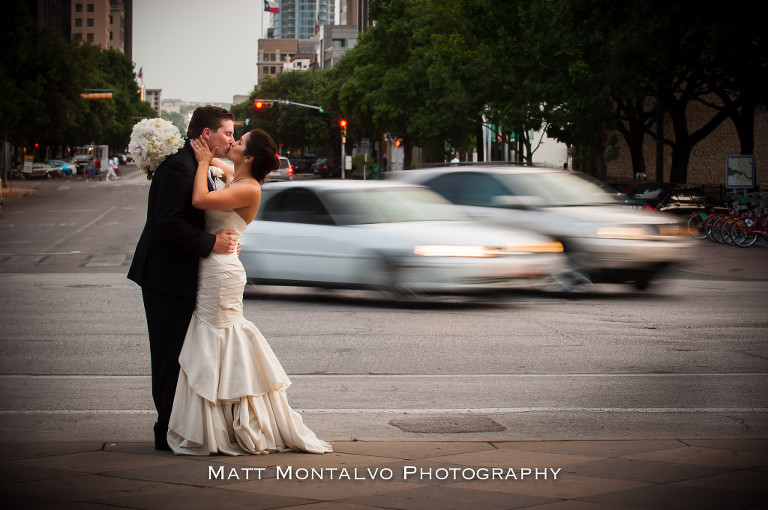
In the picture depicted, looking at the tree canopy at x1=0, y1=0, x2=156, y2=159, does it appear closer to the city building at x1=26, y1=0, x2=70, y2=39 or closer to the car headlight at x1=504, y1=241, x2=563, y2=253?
the city building at x1=26, y1=0, x2=70, y2=39

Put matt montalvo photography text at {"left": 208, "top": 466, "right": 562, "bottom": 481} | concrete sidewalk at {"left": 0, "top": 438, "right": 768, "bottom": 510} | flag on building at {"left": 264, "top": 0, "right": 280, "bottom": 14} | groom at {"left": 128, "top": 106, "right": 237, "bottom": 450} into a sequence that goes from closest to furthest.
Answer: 1. concrete sidewalk at {"left": 0, "top": 438, "right": 768, "bottom": 510}
2. matt montalvo photography text at {"left": 208, "top": 466, "right": 562, "bottom": 481}
3. groom at {"left": 128, "top": 106, "right": 237, "bottom": 450}
4. flag on building at {"left": 264, "top": 0, "right": 280, "bottom": 14}

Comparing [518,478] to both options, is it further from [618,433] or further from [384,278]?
[384,278]

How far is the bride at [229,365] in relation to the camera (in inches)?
210

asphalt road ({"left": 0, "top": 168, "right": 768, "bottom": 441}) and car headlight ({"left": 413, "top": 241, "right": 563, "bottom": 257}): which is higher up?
car headlight ({"left": 413, "top": 241, "right": 563, "bottom": 257})

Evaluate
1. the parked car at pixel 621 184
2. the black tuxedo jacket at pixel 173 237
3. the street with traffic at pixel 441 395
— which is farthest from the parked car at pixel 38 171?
the black tuxedo jacket at pixel 173 237

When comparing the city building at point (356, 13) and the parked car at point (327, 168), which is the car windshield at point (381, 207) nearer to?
the parked car at point (327, 168)

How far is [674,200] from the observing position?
30453mm

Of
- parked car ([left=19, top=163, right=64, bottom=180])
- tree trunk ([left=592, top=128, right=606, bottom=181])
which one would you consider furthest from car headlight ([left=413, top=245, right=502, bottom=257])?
parked car ([left=19, top=163, right=64, bottom=180])

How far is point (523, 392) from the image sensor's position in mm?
7961

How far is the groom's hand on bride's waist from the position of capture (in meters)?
5.50

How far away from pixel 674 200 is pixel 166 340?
2672cm

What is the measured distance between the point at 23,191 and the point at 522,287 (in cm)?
5076

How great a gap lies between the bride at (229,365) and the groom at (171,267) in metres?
0.06

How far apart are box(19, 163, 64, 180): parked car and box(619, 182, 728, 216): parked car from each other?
61.4 m
